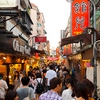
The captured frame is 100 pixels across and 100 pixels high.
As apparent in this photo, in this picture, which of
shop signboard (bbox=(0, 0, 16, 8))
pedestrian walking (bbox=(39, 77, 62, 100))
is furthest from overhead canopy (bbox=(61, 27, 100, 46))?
pedestrian walking (bbox=(39, 77, 62, 100))

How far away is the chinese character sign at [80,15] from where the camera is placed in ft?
59.8

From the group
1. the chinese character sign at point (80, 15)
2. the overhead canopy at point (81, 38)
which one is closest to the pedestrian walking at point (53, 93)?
the overhead canopy at point (81, 38)

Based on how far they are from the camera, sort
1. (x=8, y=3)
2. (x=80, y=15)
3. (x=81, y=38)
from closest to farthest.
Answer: (x=81, y=38), (x=8, y=3), (x=80, y=15)

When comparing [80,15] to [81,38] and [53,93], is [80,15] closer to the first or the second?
Answer: [81,38]

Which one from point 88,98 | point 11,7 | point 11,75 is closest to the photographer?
point 88,98

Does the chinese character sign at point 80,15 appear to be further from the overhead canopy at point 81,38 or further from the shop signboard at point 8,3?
the shop signboard at point 8,3

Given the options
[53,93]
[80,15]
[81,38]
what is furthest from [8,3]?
[80,15]

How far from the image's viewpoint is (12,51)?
14.2 meters

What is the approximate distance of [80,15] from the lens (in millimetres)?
18500

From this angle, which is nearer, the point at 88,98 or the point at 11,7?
the point at 88,98

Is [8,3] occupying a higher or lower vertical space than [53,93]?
higher

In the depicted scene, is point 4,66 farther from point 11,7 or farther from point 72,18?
point 11,7

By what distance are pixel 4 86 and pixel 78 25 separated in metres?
10.6

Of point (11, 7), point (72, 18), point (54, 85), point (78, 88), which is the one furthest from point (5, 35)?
point (78, 88)
